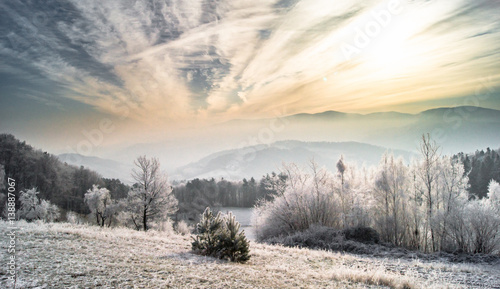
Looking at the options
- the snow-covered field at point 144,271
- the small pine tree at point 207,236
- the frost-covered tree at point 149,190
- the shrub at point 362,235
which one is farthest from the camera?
the frost-covered tree at point 149,190

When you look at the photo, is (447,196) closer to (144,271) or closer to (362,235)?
(362,235)

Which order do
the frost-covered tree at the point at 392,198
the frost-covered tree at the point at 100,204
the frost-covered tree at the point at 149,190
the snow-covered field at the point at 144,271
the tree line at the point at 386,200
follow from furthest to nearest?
1. the frost-covered tree at the point at 100,204
2. the frost-covered tree at the point at 149,190
3. the frost-covered tree at the point at 392,198
4. the tree line at the point at 386,200
5. the snow-covered field at the point at 144,271

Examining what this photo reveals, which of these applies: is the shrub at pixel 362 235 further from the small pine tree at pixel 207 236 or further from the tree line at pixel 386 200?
the small pine tree at pixel 207 236

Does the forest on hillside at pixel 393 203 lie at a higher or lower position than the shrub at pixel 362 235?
higher

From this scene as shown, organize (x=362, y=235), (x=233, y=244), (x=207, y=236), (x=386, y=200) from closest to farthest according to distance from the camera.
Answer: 1. (x=233, y=244)
2. (x=207, y=236)
3. (x=362, y=235)
4. (x=386, y=200)

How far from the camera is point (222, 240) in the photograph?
11.4 meters

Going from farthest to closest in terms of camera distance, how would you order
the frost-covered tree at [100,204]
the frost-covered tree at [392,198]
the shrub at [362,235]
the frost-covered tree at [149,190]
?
1. the frost-covered tree at [100,204]
2. the frost-covered tree at [149,190]
3. the frost-covered tree at [392,198]
4. the shrub at [362,235]

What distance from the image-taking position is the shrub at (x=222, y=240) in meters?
11.0

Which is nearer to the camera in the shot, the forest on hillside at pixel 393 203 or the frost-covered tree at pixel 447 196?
the forest on hillside at pixel 393 203

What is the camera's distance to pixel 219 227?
11914 mm

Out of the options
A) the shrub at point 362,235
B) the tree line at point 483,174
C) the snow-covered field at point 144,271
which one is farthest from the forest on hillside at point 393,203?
the tree line at point 483,174

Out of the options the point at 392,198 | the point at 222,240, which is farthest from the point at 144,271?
the point at 392,198

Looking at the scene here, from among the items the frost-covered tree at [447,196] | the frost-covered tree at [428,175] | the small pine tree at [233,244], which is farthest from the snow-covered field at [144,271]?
the frost-covered tree at [428,175]

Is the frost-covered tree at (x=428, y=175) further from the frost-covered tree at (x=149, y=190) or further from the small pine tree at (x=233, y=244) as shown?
the frost-covered tree at (x=149, y=190)
